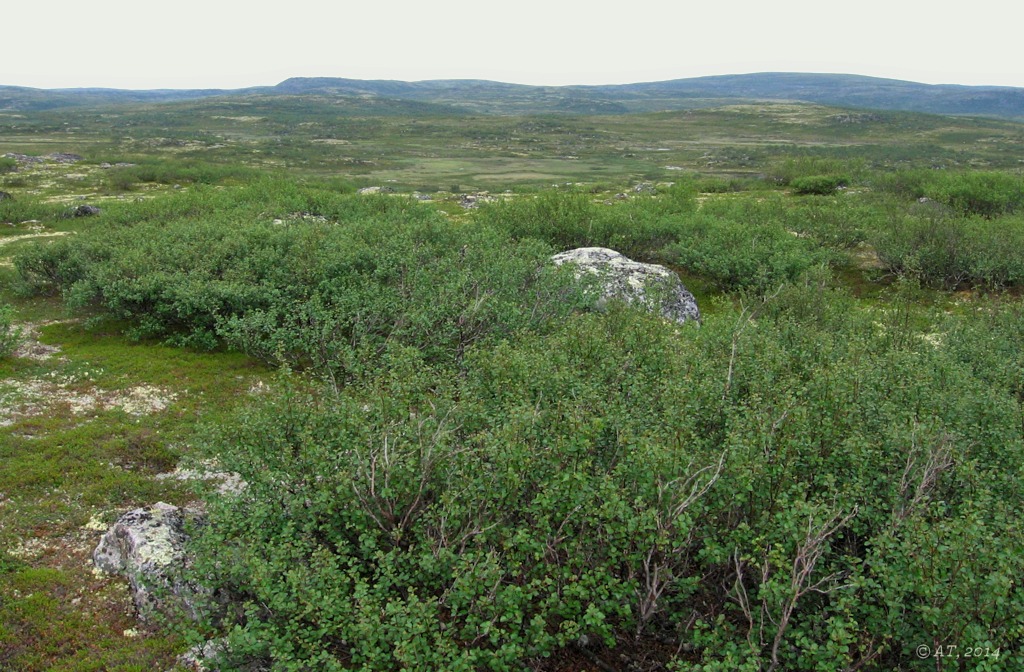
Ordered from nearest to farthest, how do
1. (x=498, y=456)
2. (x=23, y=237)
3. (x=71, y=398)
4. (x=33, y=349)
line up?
(x=498, y=456) → (x=71, y=398) → (x=33, y=349) → (x=23, y=237)

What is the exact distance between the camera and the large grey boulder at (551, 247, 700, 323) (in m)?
19.1

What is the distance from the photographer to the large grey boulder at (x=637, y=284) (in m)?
19.1

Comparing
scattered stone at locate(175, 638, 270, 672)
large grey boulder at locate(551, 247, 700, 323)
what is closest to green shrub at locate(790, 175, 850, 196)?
large grey boulder at locate(551, 247, 700, 323)

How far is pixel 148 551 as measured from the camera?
9594 mm

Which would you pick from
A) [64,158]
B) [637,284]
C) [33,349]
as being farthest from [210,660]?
[64,158]

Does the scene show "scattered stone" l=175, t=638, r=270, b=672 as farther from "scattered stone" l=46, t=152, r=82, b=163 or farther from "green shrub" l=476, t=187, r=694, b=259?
"scattered stone" l=46, t=152, r=82, b=163

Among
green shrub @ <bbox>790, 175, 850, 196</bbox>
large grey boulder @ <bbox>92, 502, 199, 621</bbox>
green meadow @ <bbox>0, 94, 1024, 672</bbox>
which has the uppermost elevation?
green shrub @ <bbox>790, 175, 850, 196</bbox>

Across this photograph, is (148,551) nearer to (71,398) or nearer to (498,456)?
(498,456)

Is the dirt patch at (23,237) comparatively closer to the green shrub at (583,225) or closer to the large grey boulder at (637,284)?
the green shrub at (583,225)

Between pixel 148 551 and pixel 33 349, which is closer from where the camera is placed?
pixel 148 551

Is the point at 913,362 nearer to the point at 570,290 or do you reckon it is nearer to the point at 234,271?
the point at 570,290

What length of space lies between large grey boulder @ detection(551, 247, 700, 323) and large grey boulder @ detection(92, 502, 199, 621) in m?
11.9

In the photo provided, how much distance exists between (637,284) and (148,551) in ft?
60.1

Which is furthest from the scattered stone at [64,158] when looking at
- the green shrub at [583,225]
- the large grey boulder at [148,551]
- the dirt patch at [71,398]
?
the large grey boulder at [148,551]
